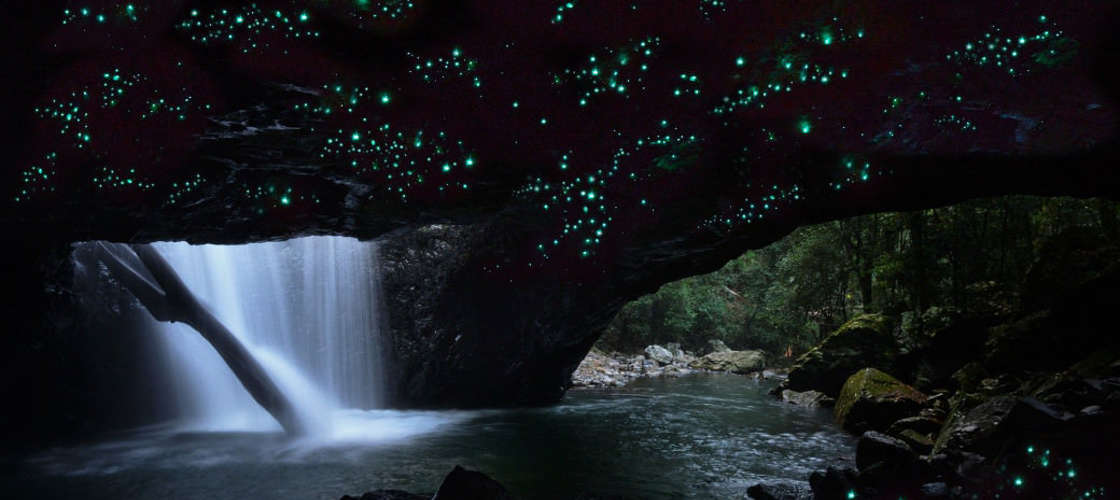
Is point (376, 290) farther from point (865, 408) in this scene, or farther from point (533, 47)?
point (865, 408)

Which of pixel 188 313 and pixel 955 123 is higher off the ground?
pixel 955 123

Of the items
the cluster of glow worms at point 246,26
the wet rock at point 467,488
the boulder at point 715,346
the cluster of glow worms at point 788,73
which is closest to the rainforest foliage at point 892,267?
the boulder at point 715,346

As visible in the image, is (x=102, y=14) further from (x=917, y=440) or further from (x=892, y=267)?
(x=892, y=267)

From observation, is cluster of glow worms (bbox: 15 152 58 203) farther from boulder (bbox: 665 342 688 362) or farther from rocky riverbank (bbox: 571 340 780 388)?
boulder (bbox: 665 342 688 362)

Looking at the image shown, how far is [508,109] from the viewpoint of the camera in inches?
215

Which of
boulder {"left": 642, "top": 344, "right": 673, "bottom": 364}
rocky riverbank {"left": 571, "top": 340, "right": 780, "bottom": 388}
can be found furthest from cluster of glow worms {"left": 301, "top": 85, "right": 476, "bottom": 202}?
boulder {"left": 642, "top": 344, "right": 673, "bottom": 364}

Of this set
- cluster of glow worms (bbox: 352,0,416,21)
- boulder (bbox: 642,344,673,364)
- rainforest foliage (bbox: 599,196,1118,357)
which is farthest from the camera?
boulder (bbox: 642,344,673,364)

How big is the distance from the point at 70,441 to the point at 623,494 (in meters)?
10.7

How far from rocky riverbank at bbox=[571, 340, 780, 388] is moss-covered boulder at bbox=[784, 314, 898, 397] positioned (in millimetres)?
7023

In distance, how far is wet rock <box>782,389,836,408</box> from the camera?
13.4m

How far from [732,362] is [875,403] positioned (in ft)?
54.7

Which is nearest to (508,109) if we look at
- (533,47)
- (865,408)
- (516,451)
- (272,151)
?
(533,47)

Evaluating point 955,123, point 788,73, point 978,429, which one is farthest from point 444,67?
point 978,429

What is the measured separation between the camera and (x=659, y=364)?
87.5ft
